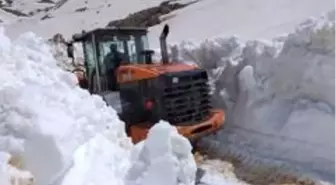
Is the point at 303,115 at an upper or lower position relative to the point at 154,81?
lower

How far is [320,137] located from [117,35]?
2976 mm

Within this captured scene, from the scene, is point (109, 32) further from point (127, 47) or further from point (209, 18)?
point (209, 18)

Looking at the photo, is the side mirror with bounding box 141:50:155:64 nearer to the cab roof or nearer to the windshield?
the windshield

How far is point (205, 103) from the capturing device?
25.9ft

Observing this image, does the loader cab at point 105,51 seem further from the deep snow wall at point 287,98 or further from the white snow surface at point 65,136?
the white snow surface at point 65,136

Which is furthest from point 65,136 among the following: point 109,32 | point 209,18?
point 209,18

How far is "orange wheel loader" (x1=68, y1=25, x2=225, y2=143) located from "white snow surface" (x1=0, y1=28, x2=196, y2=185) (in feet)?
9.97

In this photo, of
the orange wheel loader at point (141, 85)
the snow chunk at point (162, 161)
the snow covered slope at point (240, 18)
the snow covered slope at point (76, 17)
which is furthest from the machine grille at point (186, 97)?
the snow covered slope at point (76, 17)

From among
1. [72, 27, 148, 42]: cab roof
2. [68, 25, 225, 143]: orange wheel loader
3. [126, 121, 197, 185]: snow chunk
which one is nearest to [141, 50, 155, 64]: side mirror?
[68, 25, 225, 143]: orange wheel loader

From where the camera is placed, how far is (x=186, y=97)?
767 centimetres

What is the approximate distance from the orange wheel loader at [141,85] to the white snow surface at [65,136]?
3.04m

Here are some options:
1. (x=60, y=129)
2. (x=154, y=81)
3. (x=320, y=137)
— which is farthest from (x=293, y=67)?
(x=60, y=129)

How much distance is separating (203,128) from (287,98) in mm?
1469

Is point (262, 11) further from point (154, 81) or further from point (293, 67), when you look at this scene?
point (154, 81)
